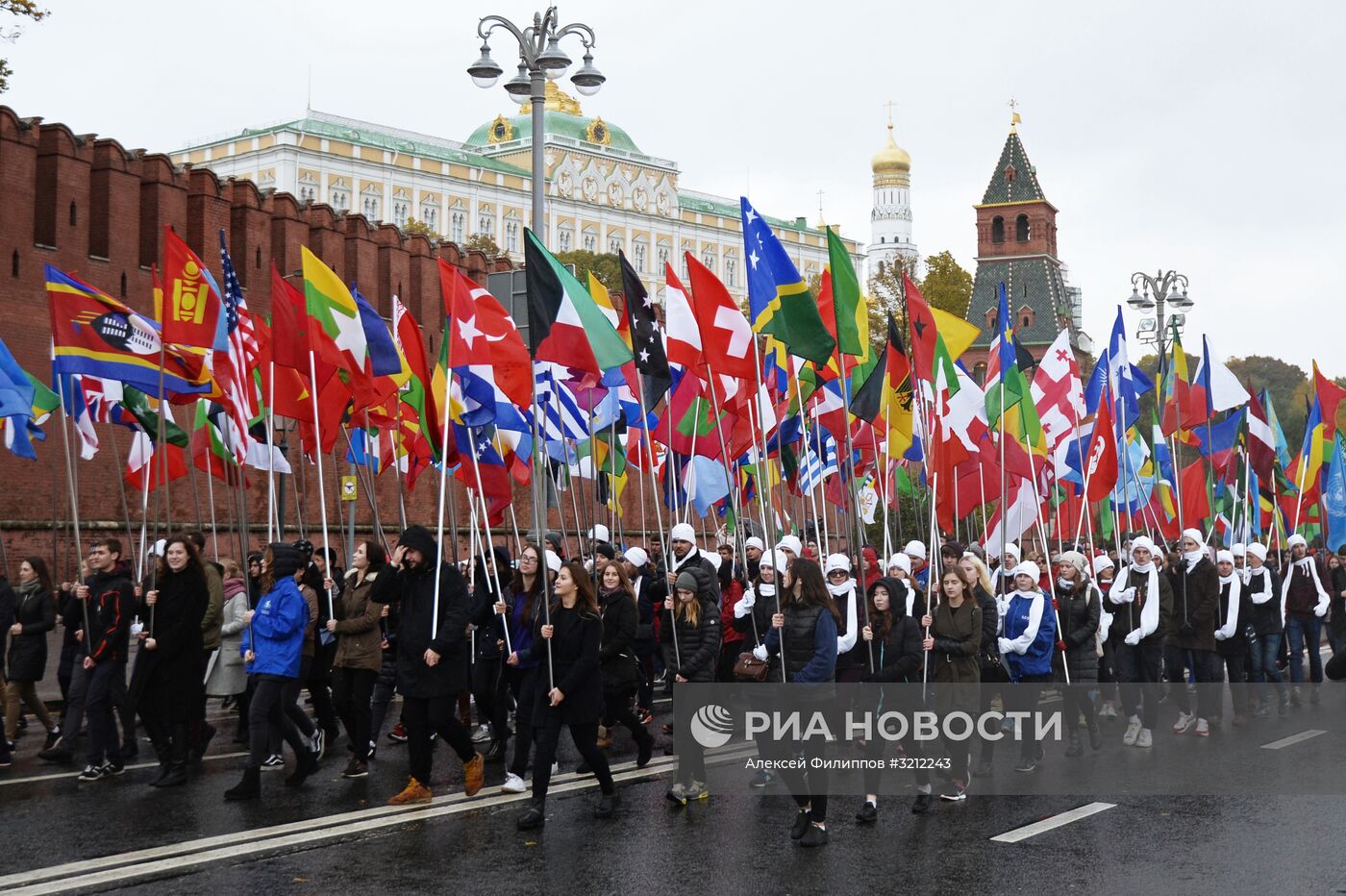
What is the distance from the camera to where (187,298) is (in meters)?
14.9

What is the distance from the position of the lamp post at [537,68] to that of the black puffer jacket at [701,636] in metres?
6.70

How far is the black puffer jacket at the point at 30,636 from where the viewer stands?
12531 millimetres

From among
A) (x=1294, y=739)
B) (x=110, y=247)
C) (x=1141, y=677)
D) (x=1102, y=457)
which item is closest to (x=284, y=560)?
(x=1141, y=677)

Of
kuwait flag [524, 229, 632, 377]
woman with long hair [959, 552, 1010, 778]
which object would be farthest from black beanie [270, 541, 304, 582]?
woman with long hair [959, 552, 1010, 778]

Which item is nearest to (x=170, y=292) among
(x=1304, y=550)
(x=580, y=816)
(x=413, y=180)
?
(x=580, y=816)

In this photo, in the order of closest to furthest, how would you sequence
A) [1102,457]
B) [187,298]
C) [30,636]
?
[30,636]
[187,298]
[1102,457]

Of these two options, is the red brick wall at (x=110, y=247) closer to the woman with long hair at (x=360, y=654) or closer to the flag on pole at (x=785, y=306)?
the woman with long hair at (x=360, y=654)

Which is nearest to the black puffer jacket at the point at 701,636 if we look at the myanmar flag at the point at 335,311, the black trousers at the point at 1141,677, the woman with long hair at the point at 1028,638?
the woman with long hair at the point at 1028,638

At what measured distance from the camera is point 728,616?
14.2m

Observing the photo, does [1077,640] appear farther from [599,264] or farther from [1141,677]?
[599,264]

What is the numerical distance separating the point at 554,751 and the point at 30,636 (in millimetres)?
5286

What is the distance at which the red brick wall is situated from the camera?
2544 cm

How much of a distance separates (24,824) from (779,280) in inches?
260

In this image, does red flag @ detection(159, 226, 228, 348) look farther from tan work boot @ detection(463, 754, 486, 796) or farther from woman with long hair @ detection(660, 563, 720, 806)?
tan work boot @ detection(463, 754, 486, 796)
